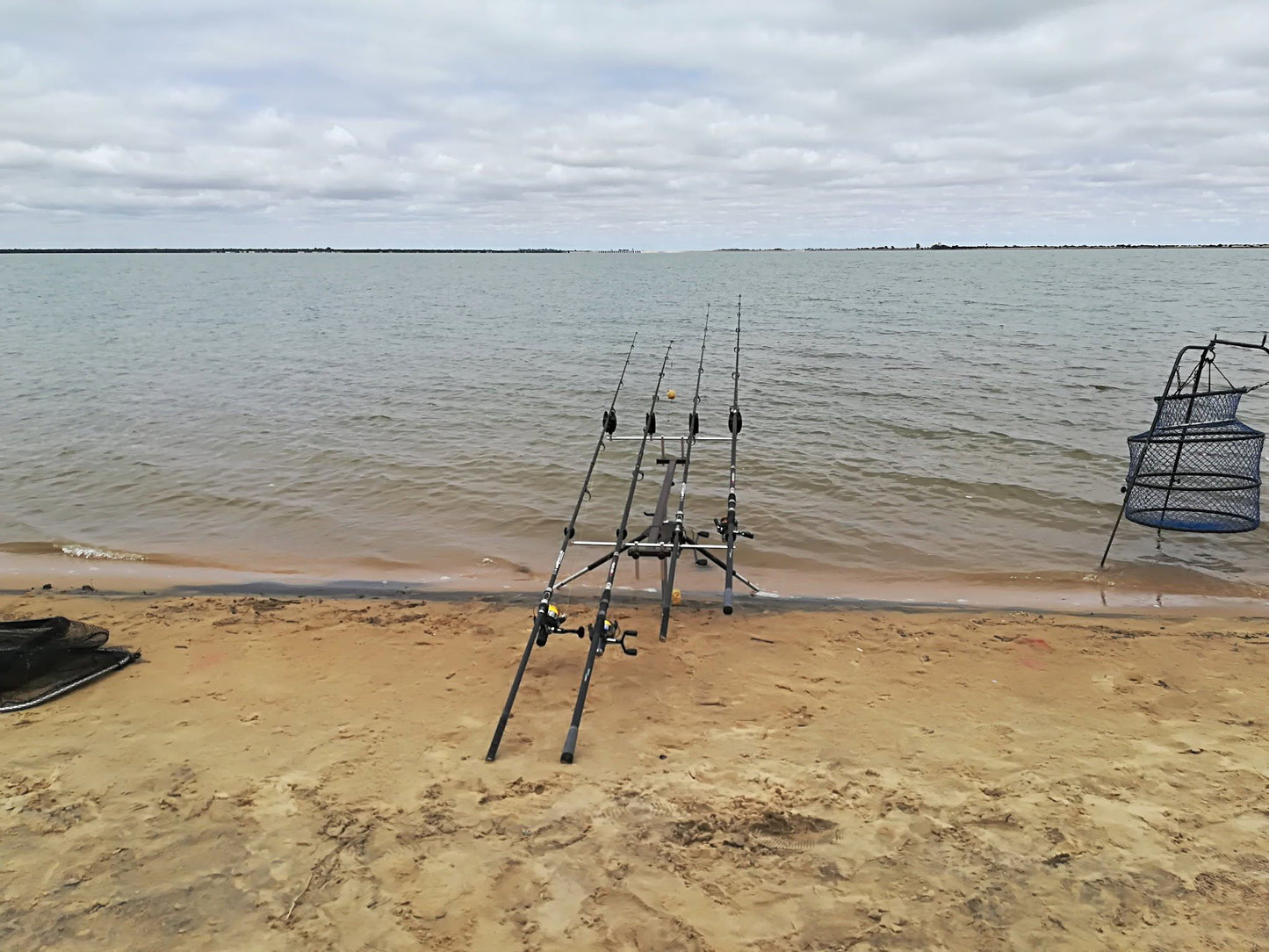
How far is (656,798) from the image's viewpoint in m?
4.35

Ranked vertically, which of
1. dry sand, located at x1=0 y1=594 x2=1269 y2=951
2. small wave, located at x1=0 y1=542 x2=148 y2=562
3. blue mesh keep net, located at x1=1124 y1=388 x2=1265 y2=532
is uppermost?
blue mesh keep net, located at x1=1124 y1=388 x2=1265 y2=532

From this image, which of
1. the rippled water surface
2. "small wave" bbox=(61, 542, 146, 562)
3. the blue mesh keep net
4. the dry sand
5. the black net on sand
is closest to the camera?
the dry sand

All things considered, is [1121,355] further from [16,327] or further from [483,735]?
[16,327]

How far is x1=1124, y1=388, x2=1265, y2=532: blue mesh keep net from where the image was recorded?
8.09m

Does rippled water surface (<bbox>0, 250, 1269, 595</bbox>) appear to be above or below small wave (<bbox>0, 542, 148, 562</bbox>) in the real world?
above

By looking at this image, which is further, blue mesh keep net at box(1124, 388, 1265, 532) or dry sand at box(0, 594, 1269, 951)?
blue mesh keep net at box(1124, 388, 1265, 532)

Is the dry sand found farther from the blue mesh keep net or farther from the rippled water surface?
the rippled water surface

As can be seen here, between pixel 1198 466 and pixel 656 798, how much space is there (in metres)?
9.62

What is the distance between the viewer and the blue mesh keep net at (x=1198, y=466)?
26.6 feet

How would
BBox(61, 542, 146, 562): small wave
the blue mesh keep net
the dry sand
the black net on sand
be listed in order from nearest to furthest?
the dry sand, the black net on sand, the blue mesh keep net, BBox(61, 542, 146, 562): small wave

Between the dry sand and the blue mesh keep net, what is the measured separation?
2.21 metres

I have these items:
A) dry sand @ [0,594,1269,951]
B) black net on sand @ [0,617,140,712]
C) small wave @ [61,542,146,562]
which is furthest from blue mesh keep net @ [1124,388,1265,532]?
small wave @ [61,542,146,562]

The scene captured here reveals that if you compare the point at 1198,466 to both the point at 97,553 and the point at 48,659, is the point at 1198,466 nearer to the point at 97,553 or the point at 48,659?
the point at 48,659

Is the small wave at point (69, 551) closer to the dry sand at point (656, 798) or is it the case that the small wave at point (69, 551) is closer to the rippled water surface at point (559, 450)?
the rippled water surface at point (559, 450)
